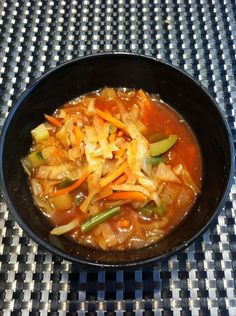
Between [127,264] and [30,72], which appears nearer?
[127,264]

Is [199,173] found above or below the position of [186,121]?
below

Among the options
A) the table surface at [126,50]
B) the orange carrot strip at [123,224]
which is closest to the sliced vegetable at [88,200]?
the orange carrot strip at [123,224]

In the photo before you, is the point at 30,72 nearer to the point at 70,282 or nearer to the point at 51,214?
the point at 51,214

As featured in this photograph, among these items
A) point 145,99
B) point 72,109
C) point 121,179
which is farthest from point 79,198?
point 145,99

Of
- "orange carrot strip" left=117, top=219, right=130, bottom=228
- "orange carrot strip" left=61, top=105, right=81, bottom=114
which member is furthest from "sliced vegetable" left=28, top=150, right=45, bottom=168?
"orange carrot strip" left=117, top=219, right=130, bottom=228

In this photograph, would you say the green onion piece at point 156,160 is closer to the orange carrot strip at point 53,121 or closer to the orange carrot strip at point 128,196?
the orange carrot strip at point 128,196

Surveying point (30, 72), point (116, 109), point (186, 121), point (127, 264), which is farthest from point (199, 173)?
point (30, 72)

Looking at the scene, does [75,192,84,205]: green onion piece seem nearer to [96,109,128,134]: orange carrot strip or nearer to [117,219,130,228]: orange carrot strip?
[117,219,130,228]: orange carrot strip

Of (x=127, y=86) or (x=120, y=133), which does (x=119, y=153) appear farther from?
(x=127, y=86)
